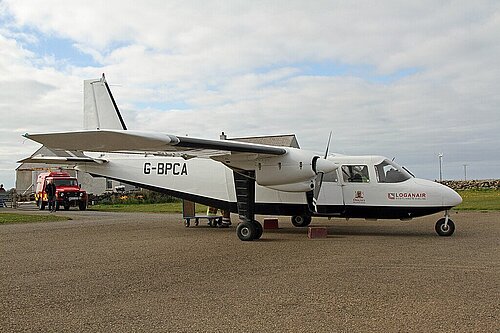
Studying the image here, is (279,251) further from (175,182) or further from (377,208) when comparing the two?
(175,182)

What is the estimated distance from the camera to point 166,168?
699 inches

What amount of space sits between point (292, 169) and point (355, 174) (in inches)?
88.7

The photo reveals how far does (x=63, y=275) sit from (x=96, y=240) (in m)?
5.69

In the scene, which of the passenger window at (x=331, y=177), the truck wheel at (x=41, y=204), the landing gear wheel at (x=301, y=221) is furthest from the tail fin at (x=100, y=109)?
the truck wheel at (x=41, y=204)

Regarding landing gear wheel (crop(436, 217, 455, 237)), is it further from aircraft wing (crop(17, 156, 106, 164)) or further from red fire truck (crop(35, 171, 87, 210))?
red fire truck (crop(35, 171, 87, 210))

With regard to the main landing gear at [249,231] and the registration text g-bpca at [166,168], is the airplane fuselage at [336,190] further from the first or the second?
the main landing gear at [249,231]

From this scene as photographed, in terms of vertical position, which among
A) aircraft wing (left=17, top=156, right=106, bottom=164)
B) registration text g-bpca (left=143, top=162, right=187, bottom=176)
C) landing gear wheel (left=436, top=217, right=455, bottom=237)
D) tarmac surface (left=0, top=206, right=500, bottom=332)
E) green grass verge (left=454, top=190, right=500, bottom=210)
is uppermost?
aircraft wing (left=17, top=156, right=106, bottom=164)

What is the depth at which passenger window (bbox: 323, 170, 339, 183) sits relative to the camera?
15.4 metres

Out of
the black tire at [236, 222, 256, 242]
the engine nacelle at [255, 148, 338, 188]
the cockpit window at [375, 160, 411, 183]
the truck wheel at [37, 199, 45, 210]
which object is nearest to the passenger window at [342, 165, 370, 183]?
the cockpit window at [375, 160, 411, 183]

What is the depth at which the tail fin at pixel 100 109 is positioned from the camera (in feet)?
61.7

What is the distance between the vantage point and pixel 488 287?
298 inches

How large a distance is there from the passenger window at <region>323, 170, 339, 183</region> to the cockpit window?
1207 millimetres

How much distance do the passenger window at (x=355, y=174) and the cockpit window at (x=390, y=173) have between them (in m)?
0.35

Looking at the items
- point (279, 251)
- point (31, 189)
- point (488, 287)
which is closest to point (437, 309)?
point (488, 287)
